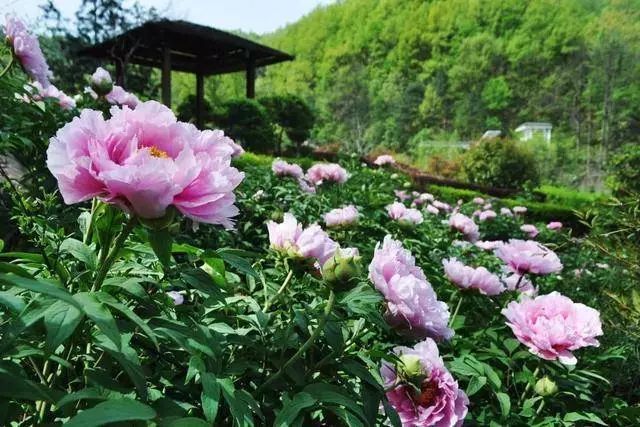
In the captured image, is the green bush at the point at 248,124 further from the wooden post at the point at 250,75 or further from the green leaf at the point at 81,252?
the green leaf at the point at 81,252

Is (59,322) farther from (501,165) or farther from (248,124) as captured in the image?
(501,165)

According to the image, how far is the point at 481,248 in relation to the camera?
105 inches

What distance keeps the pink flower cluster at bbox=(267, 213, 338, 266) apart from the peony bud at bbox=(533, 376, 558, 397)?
0.51 m

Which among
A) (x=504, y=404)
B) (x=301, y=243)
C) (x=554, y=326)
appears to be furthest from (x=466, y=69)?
(x=301, y=243)

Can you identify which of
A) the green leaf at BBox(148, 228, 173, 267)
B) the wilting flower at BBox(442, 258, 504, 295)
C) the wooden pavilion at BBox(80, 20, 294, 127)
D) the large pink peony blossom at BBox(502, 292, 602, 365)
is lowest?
the wooden pavilion at BBox(80, 20, 294, 127)

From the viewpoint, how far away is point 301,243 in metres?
0.86

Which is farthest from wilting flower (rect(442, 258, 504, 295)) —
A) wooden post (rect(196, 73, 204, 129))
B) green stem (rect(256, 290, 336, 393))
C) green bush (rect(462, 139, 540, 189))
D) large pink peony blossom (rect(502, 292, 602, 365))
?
green bush (rect(462, 139, 540, 189))

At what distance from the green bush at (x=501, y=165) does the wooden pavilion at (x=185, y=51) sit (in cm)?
717

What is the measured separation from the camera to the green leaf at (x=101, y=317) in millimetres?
453

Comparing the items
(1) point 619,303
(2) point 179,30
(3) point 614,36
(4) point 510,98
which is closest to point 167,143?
(1) point 619,303

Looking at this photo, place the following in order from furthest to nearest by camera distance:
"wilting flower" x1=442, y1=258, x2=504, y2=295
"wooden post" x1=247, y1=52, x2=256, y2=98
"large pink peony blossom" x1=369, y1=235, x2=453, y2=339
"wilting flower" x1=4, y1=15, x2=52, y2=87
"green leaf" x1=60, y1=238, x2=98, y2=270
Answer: "wooden post" x1=247, y1=52, x2=256, y2=98 → "wilting flower" x1=4, y1=15, x2=52, y2=87 → "wilting flower" x1=442, y1=258, x2=504, y2=295 → "large pink peony blossom" x1=369, y1=235, x2=453, y2=339 → "green leaf" x1=60, y1=238, x2=98, y2=270

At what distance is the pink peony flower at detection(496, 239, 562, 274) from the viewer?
153cm

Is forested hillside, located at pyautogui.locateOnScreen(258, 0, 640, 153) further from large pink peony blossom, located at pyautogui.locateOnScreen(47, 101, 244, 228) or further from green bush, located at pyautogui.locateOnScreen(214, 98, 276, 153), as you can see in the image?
large pink peony blossom, located at pyautogui.locateOnScreen(47, 101, 244, 228)

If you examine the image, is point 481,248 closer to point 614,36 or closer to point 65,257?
point 65,257
